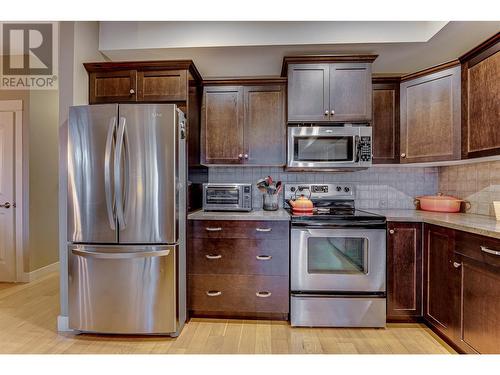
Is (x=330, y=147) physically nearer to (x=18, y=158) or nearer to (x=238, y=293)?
(x=238, y=293)

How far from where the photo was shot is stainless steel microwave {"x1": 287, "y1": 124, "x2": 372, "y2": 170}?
2.53 m

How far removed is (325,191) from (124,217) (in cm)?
191

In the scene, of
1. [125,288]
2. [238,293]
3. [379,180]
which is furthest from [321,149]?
[125,288]

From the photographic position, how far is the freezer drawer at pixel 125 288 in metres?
2.06

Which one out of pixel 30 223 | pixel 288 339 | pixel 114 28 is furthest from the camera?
pixel 30 223

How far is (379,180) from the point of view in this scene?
3002mm

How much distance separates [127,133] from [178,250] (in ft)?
3.05

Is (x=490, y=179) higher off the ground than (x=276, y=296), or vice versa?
(x=490, y=179)

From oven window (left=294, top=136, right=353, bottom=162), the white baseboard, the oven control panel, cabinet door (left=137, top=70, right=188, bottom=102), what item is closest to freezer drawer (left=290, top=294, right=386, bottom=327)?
the oven control panel

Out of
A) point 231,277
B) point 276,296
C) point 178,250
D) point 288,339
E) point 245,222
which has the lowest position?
point 288,339

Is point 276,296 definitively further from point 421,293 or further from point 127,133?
point 127,133

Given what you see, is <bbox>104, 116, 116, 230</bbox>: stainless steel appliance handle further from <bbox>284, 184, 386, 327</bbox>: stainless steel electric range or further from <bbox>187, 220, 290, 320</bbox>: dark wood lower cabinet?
<bbox>284, 184, 386, 327</bbox>: stainless steel electric range

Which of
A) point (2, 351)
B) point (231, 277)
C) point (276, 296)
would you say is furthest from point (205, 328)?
point (2, 351)

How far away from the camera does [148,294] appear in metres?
2.08
